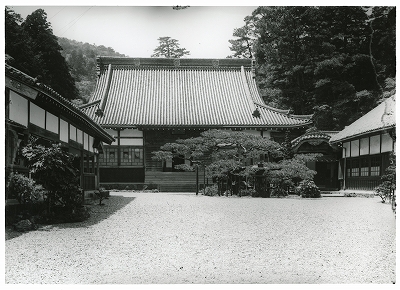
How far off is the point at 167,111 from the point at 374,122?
407 inches

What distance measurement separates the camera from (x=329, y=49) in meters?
8.78

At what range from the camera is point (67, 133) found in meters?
11.0

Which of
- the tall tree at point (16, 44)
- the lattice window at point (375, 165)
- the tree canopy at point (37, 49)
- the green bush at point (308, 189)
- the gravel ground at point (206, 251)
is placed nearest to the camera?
the gravel ground at point (206, 251)

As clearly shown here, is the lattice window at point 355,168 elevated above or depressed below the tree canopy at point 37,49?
below

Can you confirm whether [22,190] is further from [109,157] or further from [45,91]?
[109,157]

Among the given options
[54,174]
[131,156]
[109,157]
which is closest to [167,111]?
[131,156]

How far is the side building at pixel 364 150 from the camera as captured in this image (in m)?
10.6

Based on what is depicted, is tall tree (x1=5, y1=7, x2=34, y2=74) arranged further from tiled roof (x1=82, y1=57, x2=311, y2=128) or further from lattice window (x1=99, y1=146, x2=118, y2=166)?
lattice window (x1=99, y1=146, x2=118, y2=166)

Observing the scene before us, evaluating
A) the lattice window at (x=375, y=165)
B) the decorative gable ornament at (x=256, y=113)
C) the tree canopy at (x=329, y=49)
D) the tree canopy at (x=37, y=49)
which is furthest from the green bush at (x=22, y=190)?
the decorative gable ornament at (x=256, y=113)

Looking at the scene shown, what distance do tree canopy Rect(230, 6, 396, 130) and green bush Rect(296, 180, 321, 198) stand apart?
336 centimetres

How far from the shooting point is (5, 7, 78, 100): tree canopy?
6.21m

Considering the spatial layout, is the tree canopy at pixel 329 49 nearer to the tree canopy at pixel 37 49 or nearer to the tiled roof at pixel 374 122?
the tiled roof at pixel 374 122

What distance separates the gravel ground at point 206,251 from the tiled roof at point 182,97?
33.0ft

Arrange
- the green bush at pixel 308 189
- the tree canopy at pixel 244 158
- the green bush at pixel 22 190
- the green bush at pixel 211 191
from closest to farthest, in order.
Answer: the green bush at pixel 22 190
the green bush at pixel 308 189
the tree canopy at pixel 244 158
the green bush at pixel 211 191
